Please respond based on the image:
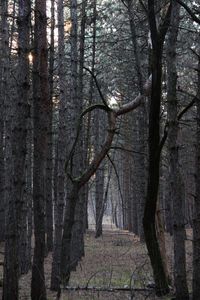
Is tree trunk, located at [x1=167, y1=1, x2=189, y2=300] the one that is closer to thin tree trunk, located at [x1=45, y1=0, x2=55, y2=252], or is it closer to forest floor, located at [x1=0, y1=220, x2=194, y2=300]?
forest floor, located at [x1=0, y1=220, x2=194, y2=300]

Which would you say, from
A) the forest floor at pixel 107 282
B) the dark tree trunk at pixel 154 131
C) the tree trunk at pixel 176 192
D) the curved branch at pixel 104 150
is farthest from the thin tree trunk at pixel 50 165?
the dark tree trunk at pixel 154 131

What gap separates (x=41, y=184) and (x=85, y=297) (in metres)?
2.25

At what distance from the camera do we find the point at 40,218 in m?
9.03

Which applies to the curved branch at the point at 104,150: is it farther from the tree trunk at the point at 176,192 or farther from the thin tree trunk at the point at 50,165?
the thin tree trunk at the point at 50,165

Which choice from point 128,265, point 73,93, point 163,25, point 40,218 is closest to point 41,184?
point 40,218

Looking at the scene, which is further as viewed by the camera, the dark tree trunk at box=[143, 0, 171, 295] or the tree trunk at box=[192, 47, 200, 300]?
the tree trunk at box=[192, 47, 200, 300]

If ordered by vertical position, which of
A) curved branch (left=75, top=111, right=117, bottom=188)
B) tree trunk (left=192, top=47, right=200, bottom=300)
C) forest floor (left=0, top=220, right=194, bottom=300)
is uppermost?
curved branch (left=75, top=111, right=117, bottom=188)

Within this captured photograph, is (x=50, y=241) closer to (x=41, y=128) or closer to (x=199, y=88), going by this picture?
(x=41, y=128)

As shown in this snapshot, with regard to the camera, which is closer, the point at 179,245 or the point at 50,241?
the point at 179,245

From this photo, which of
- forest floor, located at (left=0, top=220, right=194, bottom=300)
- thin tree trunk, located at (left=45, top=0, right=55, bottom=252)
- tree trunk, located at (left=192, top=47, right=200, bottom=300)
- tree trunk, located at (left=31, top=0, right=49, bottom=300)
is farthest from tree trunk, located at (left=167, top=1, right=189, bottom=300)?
thin tree trunk, located at (left=45, top=0, right=55, bottom=252)

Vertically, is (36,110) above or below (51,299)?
above

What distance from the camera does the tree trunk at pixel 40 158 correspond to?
8.97m

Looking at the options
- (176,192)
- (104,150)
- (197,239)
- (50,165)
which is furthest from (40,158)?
(50,165)

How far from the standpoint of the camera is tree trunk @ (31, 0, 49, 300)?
8.97 m
